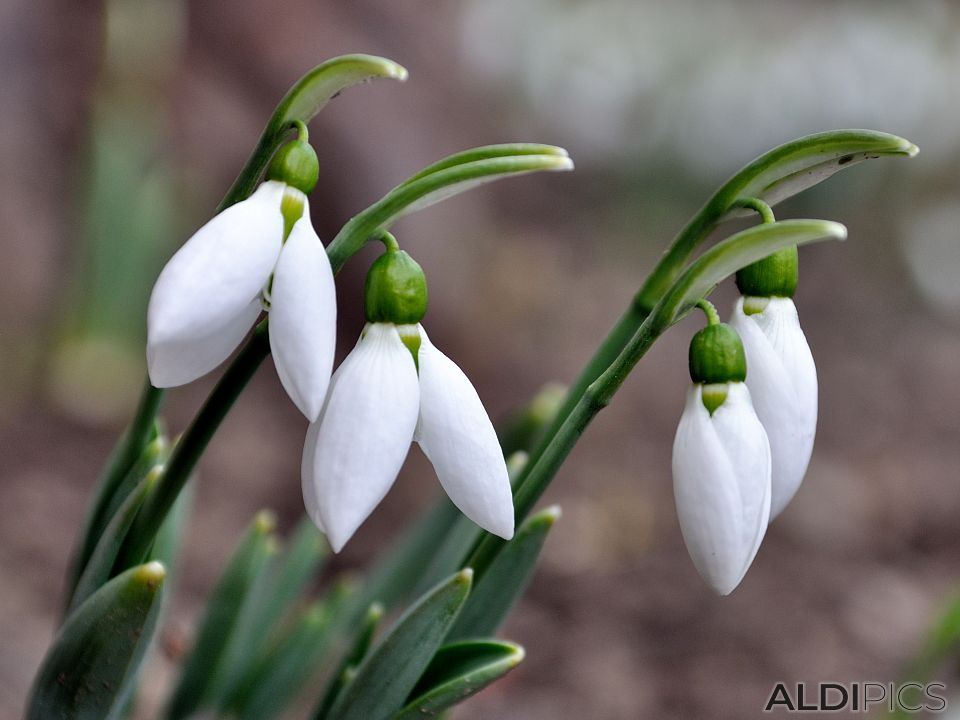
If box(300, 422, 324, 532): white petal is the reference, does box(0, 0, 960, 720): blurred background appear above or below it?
above

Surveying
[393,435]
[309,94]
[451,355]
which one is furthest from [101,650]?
[451,355]

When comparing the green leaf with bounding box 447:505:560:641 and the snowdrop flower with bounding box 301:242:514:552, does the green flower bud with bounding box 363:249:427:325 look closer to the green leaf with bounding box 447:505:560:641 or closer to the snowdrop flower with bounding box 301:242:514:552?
the snowdrop flower with bounding box 301:242:514:552

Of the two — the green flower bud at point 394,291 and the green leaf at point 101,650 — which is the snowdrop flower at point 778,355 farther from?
the green leaf at point 101,650

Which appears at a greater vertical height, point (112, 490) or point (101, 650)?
point (112, 490)

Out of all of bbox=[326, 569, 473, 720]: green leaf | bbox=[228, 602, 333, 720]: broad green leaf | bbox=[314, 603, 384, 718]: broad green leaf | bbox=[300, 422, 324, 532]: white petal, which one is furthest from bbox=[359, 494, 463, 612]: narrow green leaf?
bbox=[300, 422, 324, 532]: white petal

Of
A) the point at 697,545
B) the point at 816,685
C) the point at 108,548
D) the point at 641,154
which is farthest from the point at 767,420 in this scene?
the point at 641,154

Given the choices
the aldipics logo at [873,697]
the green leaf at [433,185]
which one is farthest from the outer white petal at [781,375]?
the aldipics logo at [873,697]

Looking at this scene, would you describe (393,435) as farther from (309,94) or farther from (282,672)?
(282,672)
